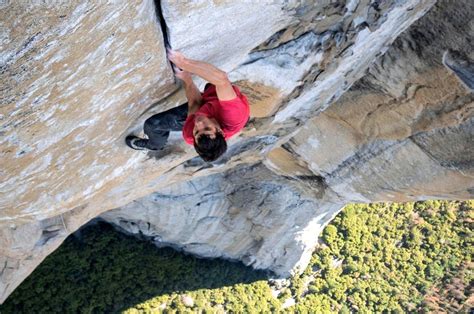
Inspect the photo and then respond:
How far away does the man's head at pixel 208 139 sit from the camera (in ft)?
11.2

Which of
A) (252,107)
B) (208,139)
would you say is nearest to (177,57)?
(208,139)

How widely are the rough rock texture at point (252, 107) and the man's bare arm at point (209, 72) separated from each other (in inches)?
3.2

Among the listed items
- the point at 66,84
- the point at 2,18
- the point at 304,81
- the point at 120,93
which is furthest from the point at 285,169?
the point at 2,18

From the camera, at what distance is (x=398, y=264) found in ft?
40.5

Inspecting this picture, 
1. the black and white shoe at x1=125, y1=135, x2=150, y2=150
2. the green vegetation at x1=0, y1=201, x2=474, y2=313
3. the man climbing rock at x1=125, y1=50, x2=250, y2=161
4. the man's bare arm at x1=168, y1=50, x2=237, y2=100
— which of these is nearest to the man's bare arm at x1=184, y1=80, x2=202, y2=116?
the man climbing rock at x1=125, y1=50, x2=250, y2=161

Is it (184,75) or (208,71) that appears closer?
(208,71)

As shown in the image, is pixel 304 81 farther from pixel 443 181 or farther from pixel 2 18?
pixel 2 18

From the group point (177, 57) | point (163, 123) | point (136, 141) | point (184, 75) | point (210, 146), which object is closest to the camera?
point (210, 146)

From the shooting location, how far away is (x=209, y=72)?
358 centimetres

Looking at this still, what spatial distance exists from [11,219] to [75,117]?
1.49 meters

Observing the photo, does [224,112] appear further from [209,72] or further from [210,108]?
[209,72]

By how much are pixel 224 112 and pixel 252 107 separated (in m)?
1.64

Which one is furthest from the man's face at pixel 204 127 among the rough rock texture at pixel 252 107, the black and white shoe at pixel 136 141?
the black and white shoe at pixel 136 141

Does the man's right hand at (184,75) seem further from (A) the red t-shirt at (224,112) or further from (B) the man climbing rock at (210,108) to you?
(A) the red t-shirt at (224,112)
